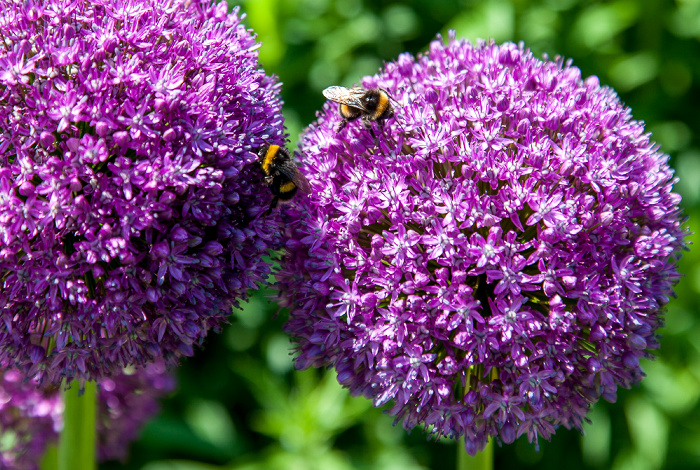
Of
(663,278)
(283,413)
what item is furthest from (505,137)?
(283,413)

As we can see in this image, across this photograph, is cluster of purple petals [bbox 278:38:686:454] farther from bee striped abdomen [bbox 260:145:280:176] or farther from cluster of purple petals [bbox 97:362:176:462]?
cluster of purple petals [bbox 97:362:176:462]

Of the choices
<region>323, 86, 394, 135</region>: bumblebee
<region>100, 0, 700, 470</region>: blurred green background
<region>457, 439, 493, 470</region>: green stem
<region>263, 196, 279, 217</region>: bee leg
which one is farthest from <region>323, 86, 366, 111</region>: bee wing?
<region>100, 0, 700, 470</region>: blurred green background

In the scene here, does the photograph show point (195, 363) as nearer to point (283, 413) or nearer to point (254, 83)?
point (283, 413)

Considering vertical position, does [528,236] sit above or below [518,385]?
above

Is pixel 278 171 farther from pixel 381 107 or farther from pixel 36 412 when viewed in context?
pixel 36 412

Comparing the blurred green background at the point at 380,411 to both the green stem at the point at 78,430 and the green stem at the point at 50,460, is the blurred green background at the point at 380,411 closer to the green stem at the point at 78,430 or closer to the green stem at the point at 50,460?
the green stem at the point at 50,460

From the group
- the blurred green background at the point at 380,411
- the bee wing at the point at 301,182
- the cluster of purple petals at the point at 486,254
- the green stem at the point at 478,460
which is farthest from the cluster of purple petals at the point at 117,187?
the blurred green background at the point at 380,411
